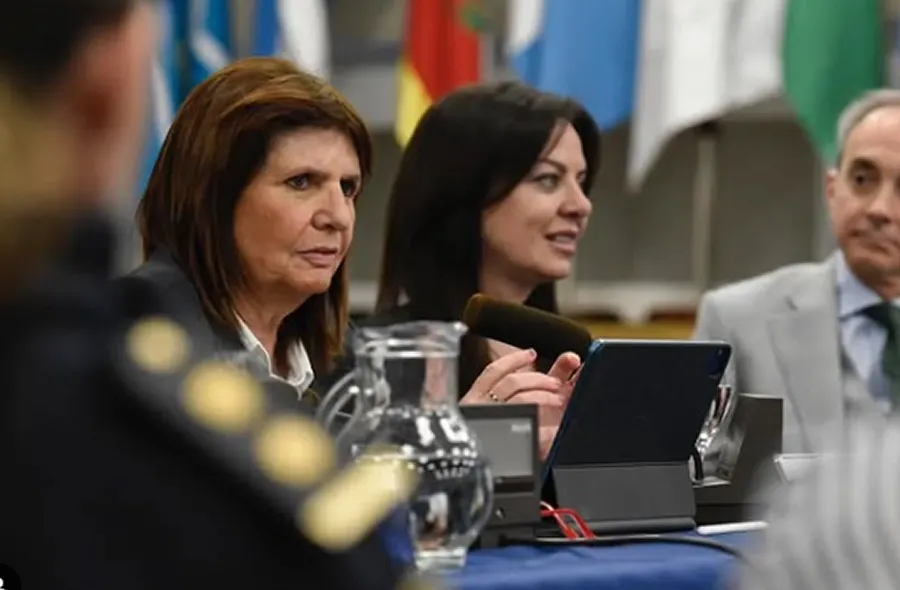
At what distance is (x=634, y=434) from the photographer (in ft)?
7.07

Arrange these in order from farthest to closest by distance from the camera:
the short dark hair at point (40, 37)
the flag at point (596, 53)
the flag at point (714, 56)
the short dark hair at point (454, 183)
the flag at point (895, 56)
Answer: the flag at point (596, 53)
the flag at point (714, 56)
the flag at point (895, 56)
the short dark hair at point (454, 183)
the short dark hair at point (40, 37)

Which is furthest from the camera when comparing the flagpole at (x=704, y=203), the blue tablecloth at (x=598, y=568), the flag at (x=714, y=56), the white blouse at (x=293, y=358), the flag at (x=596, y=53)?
the flagpole at (x=704, y=203)

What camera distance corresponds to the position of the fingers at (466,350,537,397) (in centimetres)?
224

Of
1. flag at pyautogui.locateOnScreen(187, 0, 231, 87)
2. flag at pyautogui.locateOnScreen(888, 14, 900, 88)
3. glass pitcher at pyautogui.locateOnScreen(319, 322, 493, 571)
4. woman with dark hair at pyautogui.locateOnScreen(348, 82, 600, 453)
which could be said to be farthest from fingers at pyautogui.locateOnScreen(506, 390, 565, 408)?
flag at pyautogui.locateOnScreen(187, 0, 231, 87)

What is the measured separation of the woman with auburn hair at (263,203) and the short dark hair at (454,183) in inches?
17.1

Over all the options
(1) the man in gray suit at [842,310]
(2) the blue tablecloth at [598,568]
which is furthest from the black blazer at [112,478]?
(1) the man in gray suit at [842,310]

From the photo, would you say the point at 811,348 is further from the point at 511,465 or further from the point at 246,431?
the point at 246,431

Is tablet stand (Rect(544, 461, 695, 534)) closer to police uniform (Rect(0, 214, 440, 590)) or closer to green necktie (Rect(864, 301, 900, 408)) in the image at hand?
green necktie (Rect(864, 301, 900, 408))

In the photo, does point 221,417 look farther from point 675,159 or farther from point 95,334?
point 675,159

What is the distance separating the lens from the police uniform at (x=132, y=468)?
2.24ft

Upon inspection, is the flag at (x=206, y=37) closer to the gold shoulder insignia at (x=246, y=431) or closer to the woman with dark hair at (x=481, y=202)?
the woman with dark hair at (x=481, y=202)

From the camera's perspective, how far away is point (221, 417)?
73cm

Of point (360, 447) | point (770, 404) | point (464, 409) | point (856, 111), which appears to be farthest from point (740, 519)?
point (856, 111)

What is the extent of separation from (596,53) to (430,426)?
387cm
